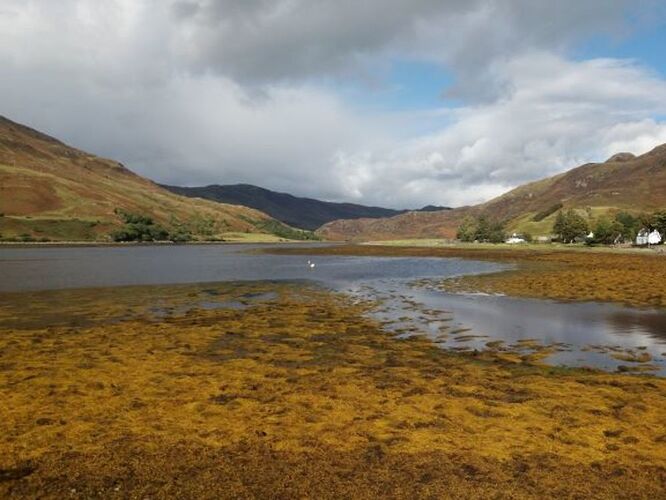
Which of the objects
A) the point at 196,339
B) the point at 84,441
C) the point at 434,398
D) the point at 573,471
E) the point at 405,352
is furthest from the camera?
the point at 196,339

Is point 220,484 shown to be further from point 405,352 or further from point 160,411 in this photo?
point 405,352

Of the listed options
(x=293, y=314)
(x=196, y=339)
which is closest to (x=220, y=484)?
(x=196, y=339)

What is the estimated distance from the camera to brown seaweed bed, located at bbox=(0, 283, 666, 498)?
12.0 meters

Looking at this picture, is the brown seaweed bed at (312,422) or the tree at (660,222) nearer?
the brown seaweed bed at (312,422)

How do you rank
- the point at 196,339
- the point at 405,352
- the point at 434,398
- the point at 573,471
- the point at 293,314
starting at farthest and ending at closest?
the point at 293,314 → the point at 196,339 → the point at 405,352 → the point at 434,398 → the point at 573,471

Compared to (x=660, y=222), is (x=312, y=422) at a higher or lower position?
lower

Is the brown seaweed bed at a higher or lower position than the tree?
lower

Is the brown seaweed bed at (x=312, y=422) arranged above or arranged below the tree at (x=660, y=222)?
below

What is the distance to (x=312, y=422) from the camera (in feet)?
52.1

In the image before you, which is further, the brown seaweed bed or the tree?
the tree

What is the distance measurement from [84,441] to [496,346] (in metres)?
20.5

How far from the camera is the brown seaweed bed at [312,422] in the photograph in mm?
12031

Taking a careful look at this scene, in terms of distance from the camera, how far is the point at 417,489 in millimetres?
11633

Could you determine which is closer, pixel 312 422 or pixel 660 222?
pixel 312 422
